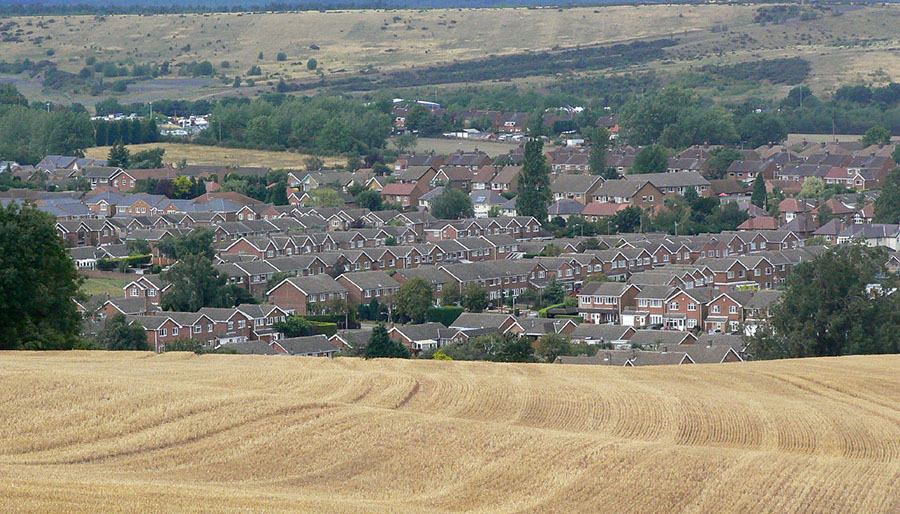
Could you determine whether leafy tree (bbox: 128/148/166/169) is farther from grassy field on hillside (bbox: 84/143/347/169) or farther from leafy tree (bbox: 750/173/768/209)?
leafy tree (bbox: 750/173/768/209)

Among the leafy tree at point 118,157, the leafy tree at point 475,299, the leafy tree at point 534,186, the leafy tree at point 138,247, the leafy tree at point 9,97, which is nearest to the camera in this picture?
the leafy tree at point 475,299

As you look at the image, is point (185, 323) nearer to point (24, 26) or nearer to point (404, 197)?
point (404, 197)

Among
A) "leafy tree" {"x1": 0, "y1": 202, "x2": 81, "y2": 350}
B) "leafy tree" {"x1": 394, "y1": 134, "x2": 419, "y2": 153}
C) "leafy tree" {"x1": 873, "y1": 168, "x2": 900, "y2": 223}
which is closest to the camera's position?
"leafy tree" {"x1": 0, "y1": 202, "x2": 81, "y2": 350}

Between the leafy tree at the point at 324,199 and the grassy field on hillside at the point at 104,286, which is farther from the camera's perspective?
the leafy tree at the point at 324,199

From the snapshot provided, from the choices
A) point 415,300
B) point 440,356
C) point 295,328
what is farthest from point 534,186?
point 440,356

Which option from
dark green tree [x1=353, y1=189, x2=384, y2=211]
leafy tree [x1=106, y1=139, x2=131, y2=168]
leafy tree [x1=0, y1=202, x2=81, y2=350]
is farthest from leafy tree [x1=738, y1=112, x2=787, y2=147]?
leafy tree [x1=0, y1=202, x2=81, y2=350]

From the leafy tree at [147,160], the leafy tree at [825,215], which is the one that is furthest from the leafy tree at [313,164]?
the leafy tree at [825,215]

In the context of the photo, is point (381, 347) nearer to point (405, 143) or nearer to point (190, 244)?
point (190, 244)

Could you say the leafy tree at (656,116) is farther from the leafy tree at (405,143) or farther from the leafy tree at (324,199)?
the leafy tree at (324,199)
